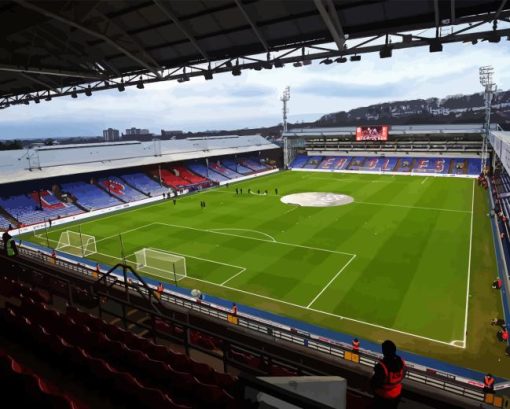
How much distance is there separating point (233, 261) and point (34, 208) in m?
25.1

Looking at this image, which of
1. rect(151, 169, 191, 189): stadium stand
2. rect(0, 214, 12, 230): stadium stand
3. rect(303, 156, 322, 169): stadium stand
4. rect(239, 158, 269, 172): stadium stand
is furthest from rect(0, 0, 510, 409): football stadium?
rect(239, 158, 269, 172): stadium stand

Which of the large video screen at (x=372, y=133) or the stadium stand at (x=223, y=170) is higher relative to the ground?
the large video screen at (x=372, y=133)

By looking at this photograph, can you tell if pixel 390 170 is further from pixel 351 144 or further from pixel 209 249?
pixel 209 249

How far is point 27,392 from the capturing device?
378cm

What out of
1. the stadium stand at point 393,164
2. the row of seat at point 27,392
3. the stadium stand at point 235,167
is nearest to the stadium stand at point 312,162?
the stadium stand at point 393,164

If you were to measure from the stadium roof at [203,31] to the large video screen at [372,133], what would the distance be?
54.5 metres

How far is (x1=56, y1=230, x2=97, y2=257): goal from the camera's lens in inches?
1036

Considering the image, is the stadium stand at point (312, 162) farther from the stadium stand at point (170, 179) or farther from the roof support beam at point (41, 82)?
the roof support beam at point (41, 82)

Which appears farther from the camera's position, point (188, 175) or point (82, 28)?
point (188, 175)

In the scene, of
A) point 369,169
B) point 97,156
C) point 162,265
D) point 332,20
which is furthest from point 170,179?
point 332,20

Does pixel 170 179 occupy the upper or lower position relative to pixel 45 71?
lower

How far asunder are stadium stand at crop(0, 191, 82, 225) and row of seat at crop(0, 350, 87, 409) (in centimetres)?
3536

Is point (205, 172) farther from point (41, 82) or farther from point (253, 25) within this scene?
point (253, 25)

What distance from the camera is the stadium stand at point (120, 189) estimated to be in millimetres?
44406
